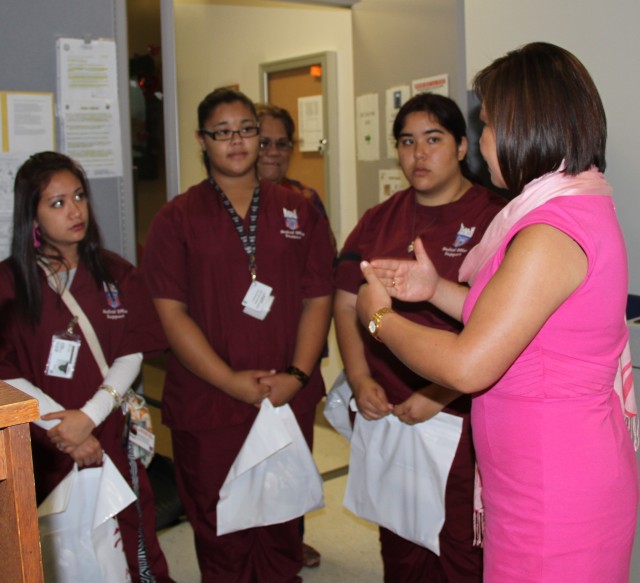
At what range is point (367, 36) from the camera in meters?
3.30

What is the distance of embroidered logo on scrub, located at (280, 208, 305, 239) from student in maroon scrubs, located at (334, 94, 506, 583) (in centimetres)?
16

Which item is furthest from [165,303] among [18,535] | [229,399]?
[18,535]

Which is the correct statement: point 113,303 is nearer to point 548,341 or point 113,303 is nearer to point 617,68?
point 548,341

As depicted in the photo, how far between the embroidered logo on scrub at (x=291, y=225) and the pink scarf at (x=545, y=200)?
1.04 meters

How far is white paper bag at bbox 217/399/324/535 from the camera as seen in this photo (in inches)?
88.2

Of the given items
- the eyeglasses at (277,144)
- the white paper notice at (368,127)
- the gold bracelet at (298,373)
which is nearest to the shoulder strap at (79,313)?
the gold bracelet at (298,373)

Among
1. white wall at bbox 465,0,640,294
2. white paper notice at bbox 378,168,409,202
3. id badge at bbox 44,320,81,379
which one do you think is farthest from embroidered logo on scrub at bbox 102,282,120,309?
white wall at bbox 465,0,640,294

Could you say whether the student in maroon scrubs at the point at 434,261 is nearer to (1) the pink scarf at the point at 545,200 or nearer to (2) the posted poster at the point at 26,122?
(1) the pink scarf at the point at 545,200

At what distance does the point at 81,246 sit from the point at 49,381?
0.40 meters

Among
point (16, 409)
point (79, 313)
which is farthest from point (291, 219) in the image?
point (16, 409)

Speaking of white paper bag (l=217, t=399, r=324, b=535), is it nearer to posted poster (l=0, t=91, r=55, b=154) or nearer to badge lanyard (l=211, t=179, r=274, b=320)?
badge lanyard (l=211, t=179, r=274, b=320)

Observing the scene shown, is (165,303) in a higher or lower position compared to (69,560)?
higher

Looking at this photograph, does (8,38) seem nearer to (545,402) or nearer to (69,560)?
(69,560)

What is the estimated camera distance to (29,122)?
7.77ft
